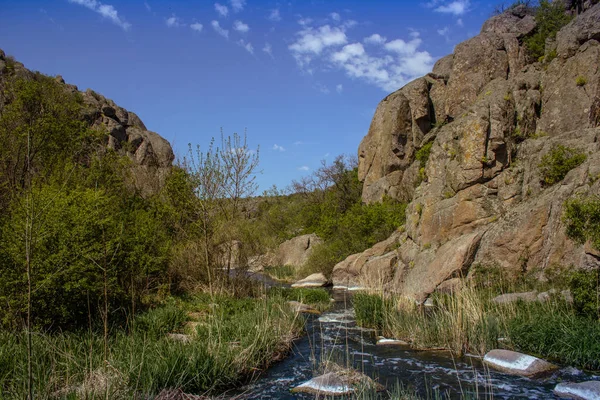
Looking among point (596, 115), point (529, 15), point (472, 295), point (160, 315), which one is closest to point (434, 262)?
point (472, 295)

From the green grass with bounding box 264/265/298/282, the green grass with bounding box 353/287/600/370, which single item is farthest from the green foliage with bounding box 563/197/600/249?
the green grass with bounding box 264/265/298/282

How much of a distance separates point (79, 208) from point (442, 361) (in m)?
8.86

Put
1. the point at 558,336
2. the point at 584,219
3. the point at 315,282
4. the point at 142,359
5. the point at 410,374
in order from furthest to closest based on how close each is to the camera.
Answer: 1. the point at 315,282
2. the point at 584,219
3. the point at 558,336
4. the point at 410,374
5. the point at 142,359

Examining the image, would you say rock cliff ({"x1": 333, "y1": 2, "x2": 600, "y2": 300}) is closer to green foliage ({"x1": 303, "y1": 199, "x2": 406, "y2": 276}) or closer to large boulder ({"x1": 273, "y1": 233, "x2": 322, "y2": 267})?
green foliage ({"x1": 303, "y1": 199, "x2": 406, "y2": 276})

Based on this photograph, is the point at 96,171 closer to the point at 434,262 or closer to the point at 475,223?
the point at 434,262

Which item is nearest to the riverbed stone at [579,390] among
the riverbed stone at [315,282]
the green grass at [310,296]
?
the green grass at [310,296]

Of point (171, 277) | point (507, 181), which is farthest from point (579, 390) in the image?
point (507, 181)

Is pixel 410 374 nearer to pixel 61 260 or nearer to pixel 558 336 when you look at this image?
pixel 558 336

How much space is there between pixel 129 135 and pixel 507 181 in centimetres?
3405

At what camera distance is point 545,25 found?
2892cm

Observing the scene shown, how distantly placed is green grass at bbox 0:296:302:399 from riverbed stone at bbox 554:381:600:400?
5.32 meters

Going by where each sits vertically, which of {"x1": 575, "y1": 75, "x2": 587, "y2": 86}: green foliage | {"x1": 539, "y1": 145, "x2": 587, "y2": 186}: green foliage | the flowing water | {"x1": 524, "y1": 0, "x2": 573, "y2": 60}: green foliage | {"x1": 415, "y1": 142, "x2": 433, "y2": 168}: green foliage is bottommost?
the flowing water

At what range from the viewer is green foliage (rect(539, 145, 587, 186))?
1805 centimetres

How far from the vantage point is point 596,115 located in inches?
818
